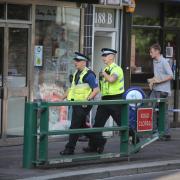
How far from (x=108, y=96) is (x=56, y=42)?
2534mm

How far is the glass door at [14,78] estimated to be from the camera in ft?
40.1

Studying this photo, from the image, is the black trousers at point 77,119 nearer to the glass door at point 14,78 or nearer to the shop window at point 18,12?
the glass door at point 14,78

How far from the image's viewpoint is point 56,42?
1320 cm

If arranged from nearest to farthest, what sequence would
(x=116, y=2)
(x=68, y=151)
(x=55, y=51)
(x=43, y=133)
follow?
(x=43, y=133)
(x=68, y=151)
(x=55, y=51)
(x=116, y=2)

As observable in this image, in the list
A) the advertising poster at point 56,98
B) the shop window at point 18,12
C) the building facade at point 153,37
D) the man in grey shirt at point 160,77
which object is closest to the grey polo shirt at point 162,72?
the man in grey shirt at point 160,77

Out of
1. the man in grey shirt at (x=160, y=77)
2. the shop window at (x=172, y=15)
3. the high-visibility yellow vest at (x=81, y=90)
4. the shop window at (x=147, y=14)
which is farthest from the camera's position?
the shop window at (x=172, y=15)

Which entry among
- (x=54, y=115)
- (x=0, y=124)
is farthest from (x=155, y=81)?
(x=0, y=124)

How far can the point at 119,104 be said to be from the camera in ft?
34.7

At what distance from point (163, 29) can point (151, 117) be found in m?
4.89

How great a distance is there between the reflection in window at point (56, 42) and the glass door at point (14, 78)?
321 mm

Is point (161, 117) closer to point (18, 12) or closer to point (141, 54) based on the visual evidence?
point (18, 12)

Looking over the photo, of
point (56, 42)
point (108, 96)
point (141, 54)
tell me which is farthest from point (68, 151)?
point (141, 54)

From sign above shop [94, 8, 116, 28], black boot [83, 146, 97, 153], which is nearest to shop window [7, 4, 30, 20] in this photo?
sign above shop [94, 8, 116, 28]

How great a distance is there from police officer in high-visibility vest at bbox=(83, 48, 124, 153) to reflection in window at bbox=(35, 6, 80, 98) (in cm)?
208
